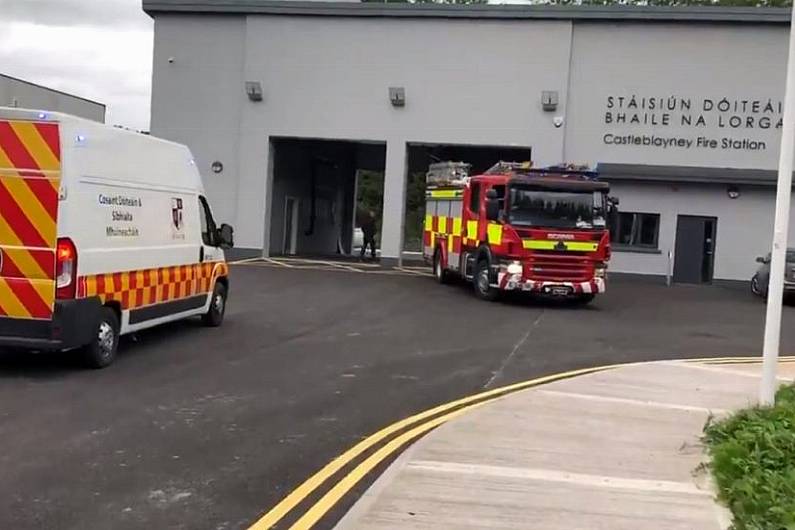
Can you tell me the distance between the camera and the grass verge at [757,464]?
5530 millimetres

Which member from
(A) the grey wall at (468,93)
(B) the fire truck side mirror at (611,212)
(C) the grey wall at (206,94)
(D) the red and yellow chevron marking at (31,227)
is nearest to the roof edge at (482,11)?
(A) the grey wall at (468,93)

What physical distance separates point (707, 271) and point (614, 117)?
5675 millimetres

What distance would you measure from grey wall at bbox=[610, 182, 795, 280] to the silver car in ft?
4.61

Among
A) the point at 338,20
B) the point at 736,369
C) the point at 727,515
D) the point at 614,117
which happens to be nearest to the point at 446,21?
the point at 338,20

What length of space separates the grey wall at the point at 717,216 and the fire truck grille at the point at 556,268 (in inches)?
434

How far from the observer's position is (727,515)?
603 cm

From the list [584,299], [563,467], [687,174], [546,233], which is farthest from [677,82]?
[563,467]

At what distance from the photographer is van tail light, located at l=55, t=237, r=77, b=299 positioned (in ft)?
32.6

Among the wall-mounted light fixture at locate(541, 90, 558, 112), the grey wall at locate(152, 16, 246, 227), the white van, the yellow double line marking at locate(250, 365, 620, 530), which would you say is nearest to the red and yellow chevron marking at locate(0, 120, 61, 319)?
the white van

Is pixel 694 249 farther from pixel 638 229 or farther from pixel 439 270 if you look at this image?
pixel 439 270

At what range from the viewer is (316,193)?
40375 mm

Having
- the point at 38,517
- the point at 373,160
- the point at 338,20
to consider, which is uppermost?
the point at 338,20

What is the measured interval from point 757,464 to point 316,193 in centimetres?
3458

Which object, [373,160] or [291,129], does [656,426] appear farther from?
[373,160]
